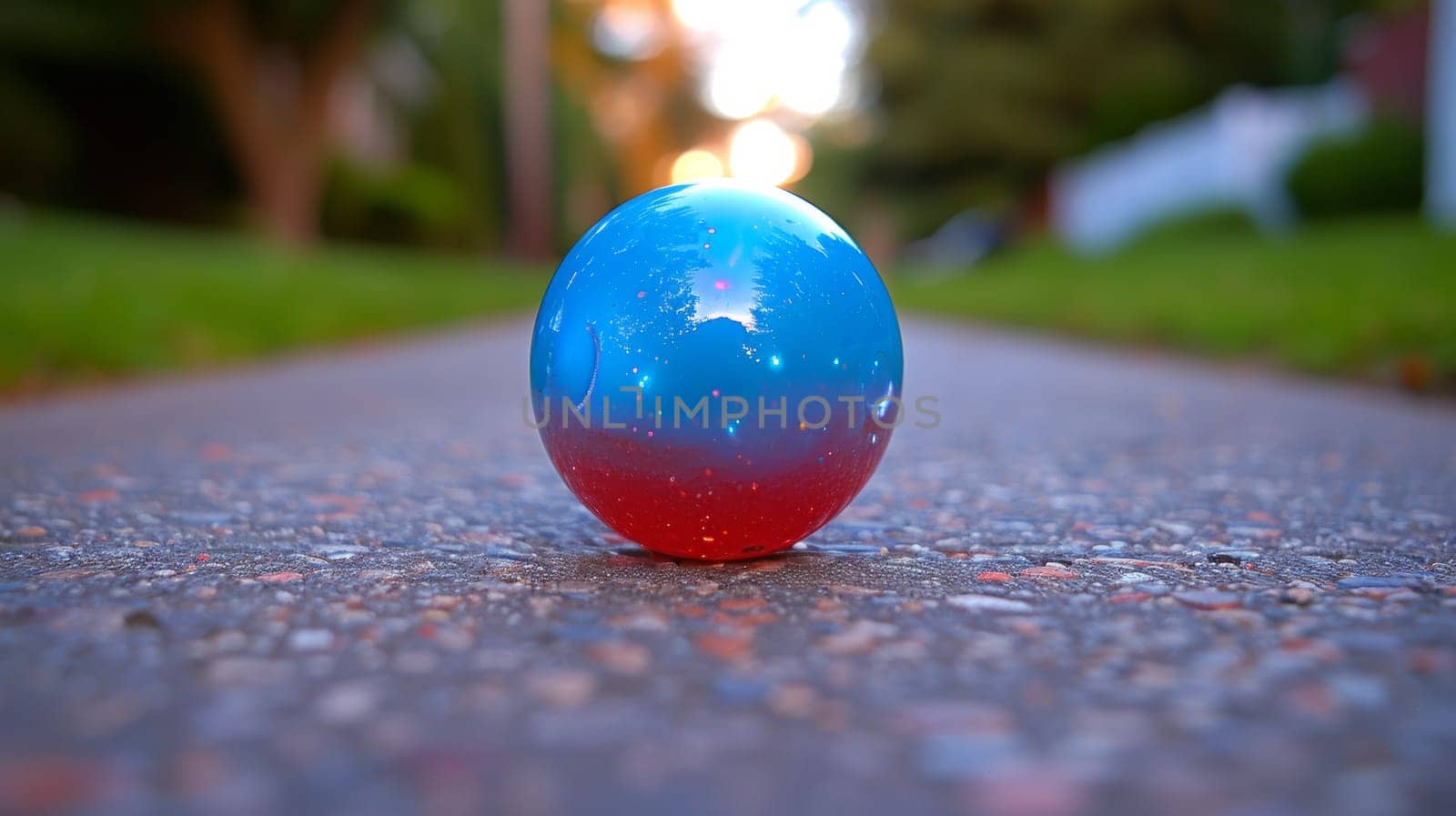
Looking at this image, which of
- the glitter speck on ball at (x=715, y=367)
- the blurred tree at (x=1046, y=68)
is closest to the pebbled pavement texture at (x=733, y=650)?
the glitter speck on ball at (x=715, y=367)

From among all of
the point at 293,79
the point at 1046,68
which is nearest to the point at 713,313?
the point at 293,79

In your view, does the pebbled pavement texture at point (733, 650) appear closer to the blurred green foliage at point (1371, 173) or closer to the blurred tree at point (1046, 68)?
the blurred green foliage at point (1371, 173)

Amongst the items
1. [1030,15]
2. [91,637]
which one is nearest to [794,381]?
[91,637]

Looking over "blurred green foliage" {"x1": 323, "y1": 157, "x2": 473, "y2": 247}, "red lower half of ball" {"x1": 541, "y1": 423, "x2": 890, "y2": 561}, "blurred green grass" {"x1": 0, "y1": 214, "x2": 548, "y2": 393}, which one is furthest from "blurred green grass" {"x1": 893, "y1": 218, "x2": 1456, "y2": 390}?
"blurred green foliage" {"x1": 323, "y1": 157, "x2": 473, "y2": 247}

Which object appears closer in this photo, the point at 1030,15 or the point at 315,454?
the point at 315,454

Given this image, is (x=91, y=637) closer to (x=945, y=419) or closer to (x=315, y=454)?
(x=315, y=454)

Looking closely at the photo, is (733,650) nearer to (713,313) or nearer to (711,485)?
(711,485)
